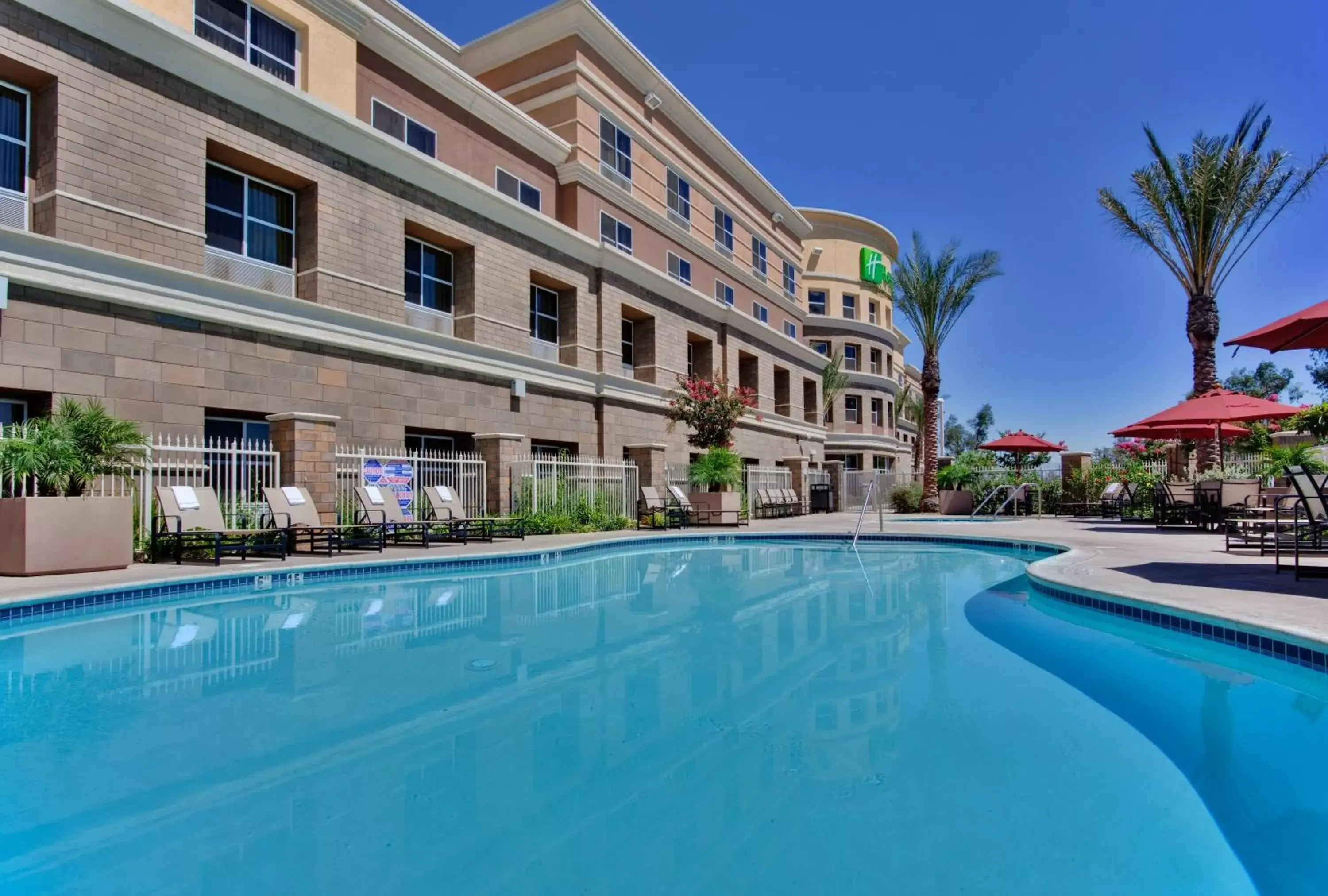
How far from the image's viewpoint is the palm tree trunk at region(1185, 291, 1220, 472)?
17.3m

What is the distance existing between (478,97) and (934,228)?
51.4 ft

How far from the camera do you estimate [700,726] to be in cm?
369

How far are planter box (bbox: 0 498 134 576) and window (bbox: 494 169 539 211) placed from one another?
10.4 meters

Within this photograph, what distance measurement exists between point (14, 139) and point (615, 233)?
1251 cm

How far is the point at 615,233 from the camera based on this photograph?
19.6 meters

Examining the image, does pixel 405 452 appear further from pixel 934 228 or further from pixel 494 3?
pixel 934 228

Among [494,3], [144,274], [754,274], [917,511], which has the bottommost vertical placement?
[917,511]

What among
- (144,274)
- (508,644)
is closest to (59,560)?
(144,274)

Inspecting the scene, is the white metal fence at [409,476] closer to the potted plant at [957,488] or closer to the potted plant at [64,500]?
the potted plant at [64,500]

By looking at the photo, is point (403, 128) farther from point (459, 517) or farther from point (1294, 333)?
point (1294, 333)

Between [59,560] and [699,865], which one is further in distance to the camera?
[59,560]

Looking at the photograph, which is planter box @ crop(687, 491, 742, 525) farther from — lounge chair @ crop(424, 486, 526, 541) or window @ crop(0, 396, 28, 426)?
window @ crop(0, 396, 28, 426)

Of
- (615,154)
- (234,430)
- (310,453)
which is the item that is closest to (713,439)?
(615,154)

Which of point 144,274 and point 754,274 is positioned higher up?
point 754,274
